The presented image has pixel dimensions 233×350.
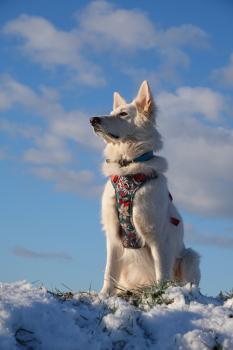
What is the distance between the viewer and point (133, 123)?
335 inches

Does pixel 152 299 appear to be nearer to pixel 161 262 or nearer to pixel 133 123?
pixel 161 262

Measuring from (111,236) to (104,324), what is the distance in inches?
166

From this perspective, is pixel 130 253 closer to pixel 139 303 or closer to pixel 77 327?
pixel 139 303

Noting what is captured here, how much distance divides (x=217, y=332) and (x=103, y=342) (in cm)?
89

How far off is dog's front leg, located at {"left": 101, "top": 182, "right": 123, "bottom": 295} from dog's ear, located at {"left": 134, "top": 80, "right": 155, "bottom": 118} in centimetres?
151

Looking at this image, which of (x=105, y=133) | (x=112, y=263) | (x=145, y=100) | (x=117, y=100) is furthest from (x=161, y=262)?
(x=117, y=100)

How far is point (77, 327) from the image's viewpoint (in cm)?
352

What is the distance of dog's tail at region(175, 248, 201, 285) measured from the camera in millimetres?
8359

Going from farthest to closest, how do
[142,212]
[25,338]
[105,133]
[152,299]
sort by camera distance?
1. [105,133]
2. [142,212]
3. [152,299]
4. [25,338]

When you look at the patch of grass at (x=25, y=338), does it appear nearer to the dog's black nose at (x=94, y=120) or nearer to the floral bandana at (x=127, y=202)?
the floral bandana at (x=127, y=202)

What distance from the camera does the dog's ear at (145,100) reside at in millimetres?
8562

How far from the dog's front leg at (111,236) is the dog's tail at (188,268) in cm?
113

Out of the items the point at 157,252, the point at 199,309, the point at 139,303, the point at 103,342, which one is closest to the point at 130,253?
the point at 157,252

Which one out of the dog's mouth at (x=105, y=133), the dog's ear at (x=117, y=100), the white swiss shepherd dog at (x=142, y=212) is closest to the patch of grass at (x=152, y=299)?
the white swiss shepherd dog at (x=142, y=212)
